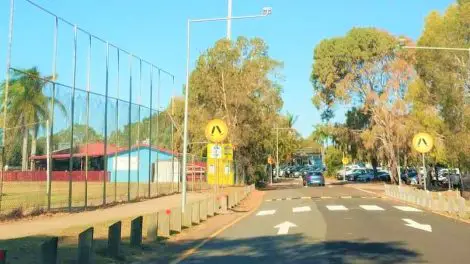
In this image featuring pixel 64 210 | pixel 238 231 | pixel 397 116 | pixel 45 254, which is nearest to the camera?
pixel 45 254

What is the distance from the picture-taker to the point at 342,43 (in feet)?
202

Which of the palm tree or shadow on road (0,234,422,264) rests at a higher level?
the palm tree

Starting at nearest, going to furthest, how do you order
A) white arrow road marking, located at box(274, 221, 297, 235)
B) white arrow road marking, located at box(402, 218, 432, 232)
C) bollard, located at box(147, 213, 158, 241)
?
bollard, located at box(147, 213, 158, 241), white arrow road marking, located at box(274, 221, 297, 235), white arrow road marking, located at box(402, 218, 432, 232)

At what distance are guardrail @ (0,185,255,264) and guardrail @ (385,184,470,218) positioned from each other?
27.4 ft

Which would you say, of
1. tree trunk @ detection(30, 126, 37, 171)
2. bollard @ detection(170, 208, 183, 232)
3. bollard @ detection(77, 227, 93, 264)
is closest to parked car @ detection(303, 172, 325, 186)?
tree trunk @ detection(30, 126, 37, 171)

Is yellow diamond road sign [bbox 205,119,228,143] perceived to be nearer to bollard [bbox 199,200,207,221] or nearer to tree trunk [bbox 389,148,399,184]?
bollard [bbox 199,200,207,221]

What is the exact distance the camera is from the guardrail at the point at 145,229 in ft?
29.0

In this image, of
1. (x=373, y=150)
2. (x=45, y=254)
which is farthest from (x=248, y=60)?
(x=45, y=254)

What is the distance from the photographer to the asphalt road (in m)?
11.6

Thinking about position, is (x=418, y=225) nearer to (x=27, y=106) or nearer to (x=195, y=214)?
(x=195, y=214)

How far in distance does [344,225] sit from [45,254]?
1114 centimetres

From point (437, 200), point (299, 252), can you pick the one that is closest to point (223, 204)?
point (437, 200)

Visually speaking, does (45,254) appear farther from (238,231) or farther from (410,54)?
(410,54)

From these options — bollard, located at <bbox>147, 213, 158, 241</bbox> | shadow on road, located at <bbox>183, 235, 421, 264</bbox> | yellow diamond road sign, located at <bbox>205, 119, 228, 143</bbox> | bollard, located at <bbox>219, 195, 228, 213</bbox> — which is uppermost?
yellow diamond road sign, located at <bbox>205, 119, 228, 143</bbox>
